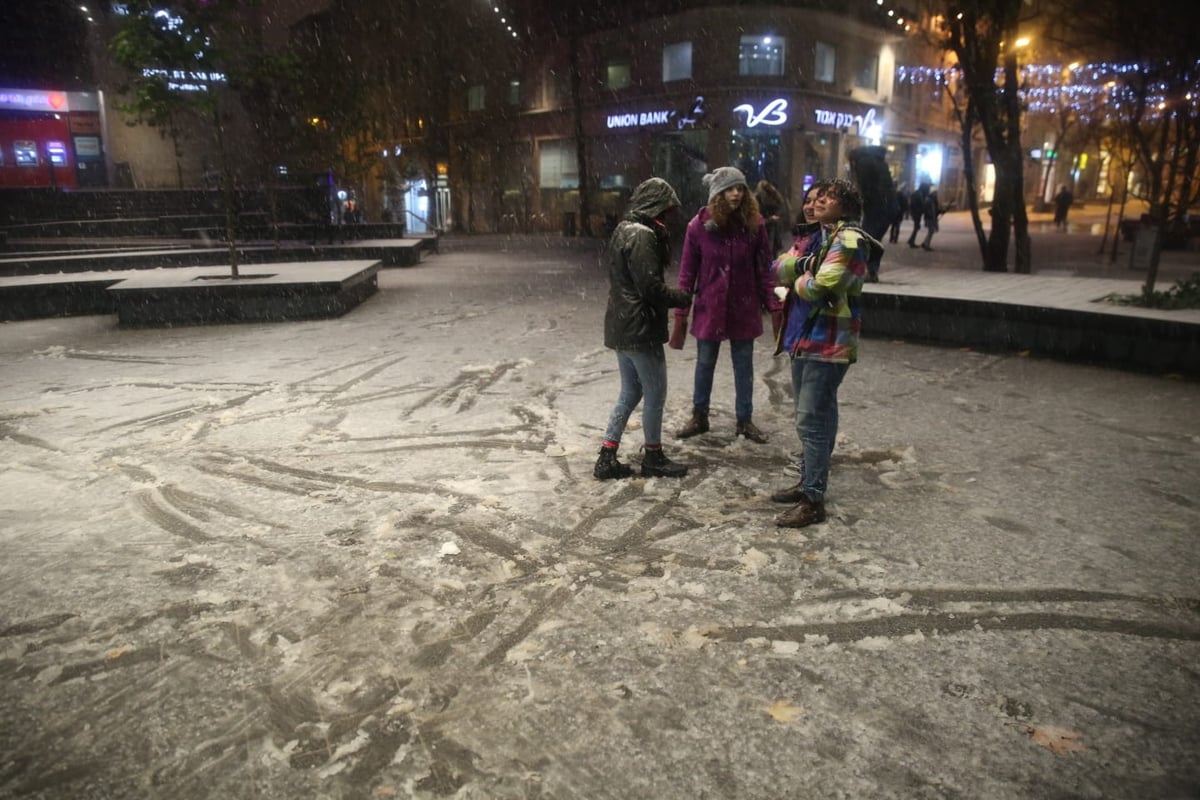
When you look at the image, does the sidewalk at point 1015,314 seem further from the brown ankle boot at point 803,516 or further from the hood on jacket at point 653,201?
the hood on jacket at point 653,201

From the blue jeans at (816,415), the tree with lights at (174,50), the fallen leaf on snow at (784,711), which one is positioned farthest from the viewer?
the tree with lights at (174,50)

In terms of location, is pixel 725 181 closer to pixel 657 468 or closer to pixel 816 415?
pixel 816 415

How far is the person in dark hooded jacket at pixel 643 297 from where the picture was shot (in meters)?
4.52

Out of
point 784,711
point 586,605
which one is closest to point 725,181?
point 586,605

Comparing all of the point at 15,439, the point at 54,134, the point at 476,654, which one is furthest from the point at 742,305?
the point at 54,134

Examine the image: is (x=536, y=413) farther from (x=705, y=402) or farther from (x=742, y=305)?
(x=742, y=305)

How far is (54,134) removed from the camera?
111 feet

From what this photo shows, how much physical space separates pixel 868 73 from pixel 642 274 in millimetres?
35605

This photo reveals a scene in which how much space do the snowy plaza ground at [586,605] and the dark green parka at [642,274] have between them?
1.03 meters

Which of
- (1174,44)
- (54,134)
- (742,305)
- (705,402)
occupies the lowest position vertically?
(705,402)

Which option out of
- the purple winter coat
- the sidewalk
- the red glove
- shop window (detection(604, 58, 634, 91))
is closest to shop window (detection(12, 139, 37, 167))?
shop window (detection(604, 58, 634, 91))

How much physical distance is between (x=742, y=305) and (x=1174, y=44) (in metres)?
8.30

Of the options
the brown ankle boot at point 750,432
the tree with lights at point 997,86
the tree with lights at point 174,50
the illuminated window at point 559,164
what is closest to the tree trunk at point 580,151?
the illuminated window at point 559,164

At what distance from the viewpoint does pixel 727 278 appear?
5.56 metres
